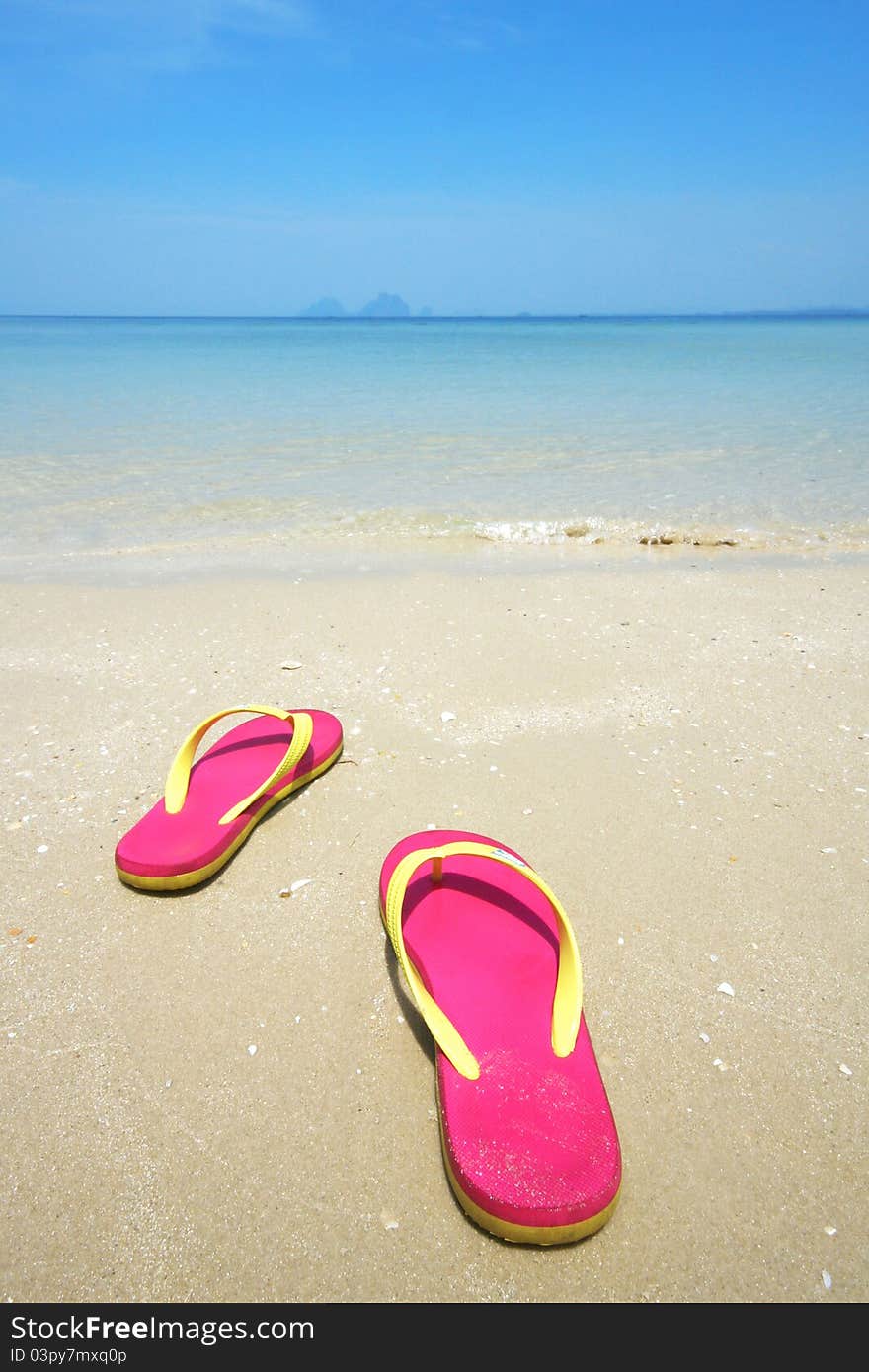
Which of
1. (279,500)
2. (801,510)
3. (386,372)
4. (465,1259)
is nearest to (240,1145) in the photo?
(465,1259)

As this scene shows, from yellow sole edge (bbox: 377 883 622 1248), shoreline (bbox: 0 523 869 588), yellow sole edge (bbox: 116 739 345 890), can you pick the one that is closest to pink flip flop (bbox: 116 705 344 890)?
yellow sole edge (bbox: 116 739 345 890)

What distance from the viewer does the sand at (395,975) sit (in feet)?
4.97

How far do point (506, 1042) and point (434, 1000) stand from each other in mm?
213

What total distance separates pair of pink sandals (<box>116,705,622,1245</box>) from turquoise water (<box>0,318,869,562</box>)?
13.6 feet

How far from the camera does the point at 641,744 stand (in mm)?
3225

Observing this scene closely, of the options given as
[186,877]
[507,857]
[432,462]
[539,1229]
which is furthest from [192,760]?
[432,462]

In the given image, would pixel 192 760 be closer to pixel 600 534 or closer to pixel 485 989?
pixel 485 989

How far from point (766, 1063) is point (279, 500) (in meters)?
6.80

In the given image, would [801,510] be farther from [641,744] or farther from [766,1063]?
[766,1063]

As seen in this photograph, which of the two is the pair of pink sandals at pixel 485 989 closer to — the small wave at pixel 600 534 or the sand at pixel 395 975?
the sand at pixel 395 975

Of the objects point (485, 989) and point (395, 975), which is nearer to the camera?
point (485, 989)

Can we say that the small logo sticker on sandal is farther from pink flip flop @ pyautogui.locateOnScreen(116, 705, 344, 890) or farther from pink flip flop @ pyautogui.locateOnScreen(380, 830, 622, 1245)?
pink flip flop @ pyautogui.locateOnScreen(116, 705, 344, 890)

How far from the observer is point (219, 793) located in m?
2.68

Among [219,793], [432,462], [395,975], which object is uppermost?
[432,462]
